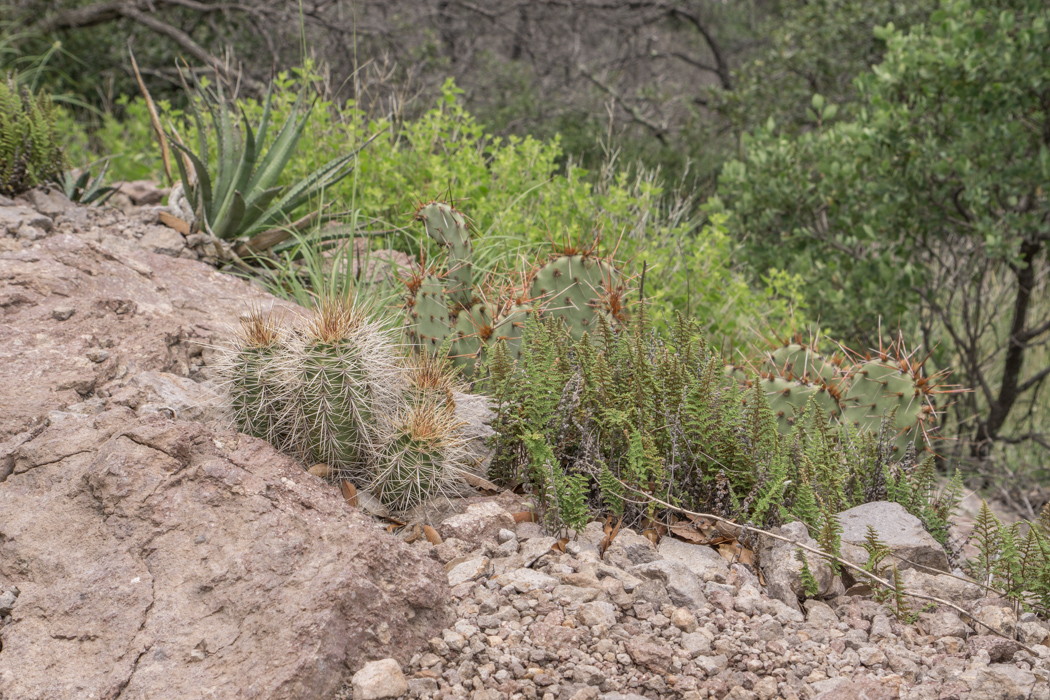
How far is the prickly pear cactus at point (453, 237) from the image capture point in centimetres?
370

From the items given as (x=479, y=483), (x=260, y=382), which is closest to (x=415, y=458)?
(x=479, y=483)

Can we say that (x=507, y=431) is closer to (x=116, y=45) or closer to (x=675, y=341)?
(x=675, y=341)

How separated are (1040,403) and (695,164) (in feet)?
12.8

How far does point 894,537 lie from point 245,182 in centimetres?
354

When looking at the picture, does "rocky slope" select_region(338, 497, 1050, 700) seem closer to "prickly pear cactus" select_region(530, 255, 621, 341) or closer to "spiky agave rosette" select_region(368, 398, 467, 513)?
"spiky agave rosette" select_region(368, 398, 467, 513)

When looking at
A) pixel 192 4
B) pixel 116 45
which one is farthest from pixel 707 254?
pixel 116 45

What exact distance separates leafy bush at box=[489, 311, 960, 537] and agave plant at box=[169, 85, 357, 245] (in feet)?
6.77

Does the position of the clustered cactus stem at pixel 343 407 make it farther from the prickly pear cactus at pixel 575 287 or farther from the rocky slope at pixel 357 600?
the prickly pear cactus at pixel 575 287

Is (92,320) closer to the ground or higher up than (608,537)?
closer to the ground

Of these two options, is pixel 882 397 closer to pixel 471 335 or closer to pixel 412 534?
pixel 471 335

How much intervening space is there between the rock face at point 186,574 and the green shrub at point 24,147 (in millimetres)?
2397

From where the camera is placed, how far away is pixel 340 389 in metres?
2.54

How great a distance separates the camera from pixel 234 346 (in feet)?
8.87

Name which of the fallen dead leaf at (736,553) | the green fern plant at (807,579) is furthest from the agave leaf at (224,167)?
the green fern plant at (807,579)
